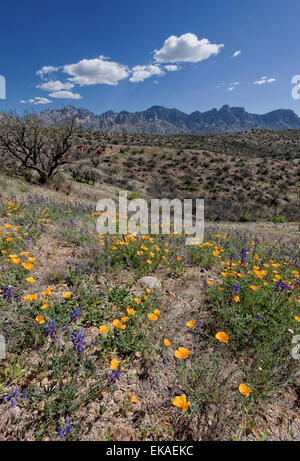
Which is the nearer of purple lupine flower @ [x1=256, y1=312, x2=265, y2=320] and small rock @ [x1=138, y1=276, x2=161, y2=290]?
purple lupine flower @ [x1=256, y1=312, x2=265, y2=320]

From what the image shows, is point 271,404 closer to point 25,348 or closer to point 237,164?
point 25,348

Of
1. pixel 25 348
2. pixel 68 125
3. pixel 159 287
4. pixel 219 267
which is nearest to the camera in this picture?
pixel 25 348

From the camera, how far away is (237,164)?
34.6m

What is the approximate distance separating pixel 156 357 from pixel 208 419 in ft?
2.44

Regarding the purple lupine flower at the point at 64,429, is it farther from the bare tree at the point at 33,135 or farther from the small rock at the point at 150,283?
the bare tree at the point at 33,135

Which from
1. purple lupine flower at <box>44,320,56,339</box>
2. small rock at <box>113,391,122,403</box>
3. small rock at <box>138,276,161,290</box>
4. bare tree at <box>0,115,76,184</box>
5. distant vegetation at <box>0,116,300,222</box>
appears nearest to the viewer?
small rock at <box>113,391,122,403</box>

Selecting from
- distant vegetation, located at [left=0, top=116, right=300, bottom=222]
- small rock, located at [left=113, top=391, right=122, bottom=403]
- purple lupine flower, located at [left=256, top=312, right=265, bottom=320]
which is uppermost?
distant vegetation, located at [left=0, top=116, right=300, bottom=222]

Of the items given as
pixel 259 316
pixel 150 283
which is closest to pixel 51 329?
pixel 150 283

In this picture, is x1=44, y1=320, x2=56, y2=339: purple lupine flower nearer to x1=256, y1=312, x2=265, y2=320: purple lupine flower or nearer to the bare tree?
x1=256, y1=312, x2=265, y2=320: purple lupine flower

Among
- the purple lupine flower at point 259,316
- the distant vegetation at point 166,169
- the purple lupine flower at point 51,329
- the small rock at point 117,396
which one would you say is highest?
the distant vegetation at point 166,169

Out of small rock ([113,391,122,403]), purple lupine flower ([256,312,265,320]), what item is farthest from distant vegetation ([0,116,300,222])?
purple lupine flower ([256,312,265,320])

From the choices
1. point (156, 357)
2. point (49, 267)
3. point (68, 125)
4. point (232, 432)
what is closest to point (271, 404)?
point (232, 432)

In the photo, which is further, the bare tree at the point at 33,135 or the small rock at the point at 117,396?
the bare tree at the point at 33,135

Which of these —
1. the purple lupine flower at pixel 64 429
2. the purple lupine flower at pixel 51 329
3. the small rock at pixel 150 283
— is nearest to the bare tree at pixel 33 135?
the small rock at pixel 150 283
